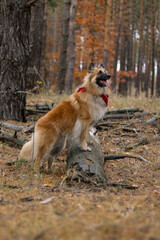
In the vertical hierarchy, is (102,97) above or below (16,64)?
below

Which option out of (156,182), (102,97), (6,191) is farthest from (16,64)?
(156,182)

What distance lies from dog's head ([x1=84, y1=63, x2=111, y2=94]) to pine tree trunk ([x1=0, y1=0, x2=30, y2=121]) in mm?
2210

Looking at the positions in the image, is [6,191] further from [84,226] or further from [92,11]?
[92,11]

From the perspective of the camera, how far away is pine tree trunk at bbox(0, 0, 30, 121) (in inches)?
257

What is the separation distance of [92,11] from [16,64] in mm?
13330

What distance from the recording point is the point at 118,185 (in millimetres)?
3818

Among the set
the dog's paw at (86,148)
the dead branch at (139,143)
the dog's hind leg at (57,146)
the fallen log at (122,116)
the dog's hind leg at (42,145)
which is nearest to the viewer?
the dog's hind leg at (42,145)

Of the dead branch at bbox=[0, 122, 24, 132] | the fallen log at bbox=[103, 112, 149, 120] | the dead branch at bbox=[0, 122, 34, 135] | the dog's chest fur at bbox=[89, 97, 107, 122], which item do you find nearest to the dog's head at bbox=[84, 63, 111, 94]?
the dog's chest fur at bbox=[89, 97, 107, 122]

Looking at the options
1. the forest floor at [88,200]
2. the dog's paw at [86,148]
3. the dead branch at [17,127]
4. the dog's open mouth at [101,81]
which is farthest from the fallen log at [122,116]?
the dog's paw at [86,148]

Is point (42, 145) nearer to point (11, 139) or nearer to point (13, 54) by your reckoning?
point (11, 139)

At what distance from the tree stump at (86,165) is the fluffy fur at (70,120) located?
26cm

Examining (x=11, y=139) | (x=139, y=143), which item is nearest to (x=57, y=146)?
(x=11, y=139)

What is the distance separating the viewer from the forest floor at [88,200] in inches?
70.4

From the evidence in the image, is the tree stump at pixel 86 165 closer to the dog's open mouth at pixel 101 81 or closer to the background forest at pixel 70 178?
the background forest at pixel 70 178
